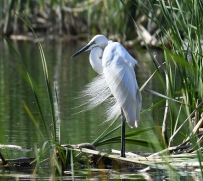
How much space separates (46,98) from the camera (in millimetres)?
8648

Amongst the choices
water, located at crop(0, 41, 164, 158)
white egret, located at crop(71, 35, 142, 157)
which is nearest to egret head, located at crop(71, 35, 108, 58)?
white egret, located at crop(71, 35, 142, 157)

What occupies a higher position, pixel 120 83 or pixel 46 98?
pixel 46 98

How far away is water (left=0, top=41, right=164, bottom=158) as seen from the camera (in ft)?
19.4

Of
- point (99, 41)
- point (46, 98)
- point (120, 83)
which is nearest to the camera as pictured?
point (120, 83)

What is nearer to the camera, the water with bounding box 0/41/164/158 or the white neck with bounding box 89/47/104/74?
the white neck with bounding box 89/47/104/74

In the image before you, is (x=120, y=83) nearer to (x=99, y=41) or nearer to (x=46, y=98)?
(x=99, y=41)

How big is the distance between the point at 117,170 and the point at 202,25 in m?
1.21

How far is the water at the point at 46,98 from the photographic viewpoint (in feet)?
19.4

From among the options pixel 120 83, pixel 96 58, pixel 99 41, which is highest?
pixel 99 41

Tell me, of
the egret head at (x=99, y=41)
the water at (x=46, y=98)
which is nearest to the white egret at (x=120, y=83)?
the egret head at (x=99, y=41)

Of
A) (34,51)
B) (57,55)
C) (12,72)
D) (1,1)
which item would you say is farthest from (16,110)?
(1,1)

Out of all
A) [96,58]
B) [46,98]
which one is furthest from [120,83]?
[46,98]

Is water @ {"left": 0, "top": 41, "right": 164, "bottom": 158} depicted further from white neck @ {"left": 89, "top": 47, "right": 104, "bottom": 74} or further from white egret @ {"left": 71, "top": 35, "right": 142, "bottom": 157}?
white neck @ {"left": 89, "top": 47, "right": 104, "bottom": 74}

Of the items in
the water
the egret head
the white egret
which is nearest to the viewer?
the white egret
